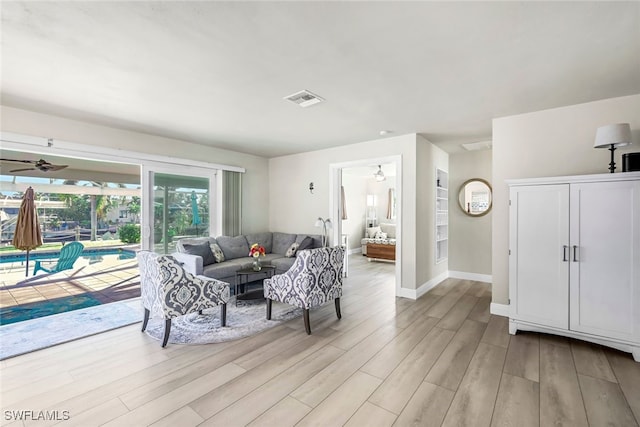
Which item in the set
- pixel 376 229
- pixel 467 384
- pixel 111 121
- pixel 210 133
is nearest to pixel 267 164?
pixel 210 133

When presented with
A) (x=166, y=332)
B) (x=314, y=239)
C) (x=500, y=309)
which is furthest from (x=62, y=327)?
(x=500, y=309)

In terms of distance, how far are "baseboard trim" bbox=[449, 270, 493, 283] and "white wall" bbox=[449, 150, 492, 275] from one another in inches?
2.2

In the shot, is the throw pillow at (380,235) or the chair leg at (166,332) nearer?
the chair leg at (166,332)

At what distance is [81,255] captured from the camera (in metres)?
5.53

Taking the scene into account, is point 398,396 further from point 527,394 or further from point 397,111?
point 397,111

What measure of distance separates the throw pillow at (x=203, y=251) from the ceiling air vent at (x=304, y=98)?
109 inches

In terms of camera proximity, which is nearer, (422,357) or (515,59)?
(515,59)

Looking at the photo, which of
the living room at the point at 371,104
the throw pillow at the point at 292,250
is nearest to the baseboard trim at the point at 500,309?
the living room at the point at 371,104

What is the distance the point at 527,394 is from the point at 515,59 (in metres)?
2.54

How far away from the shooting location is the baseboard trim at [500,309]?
3.55 m

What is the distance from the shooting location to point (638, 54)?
2.10m

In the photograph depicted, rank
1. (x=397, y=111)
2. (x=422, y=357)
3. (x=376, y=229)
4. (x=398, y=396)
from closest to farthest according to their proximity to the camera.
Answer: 1. (x=398, y=396)
2. (x=422, y=357)
3. (x=397, y=111)
4. (x=376, y=229)

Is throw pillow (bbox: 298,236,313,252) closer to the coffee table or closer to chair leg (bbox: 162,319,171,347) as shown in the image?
the coffee table

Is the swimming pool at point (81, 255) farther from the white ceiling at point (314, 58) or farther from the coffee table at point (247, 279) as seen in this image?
the white ceiling at point (314, 58)
